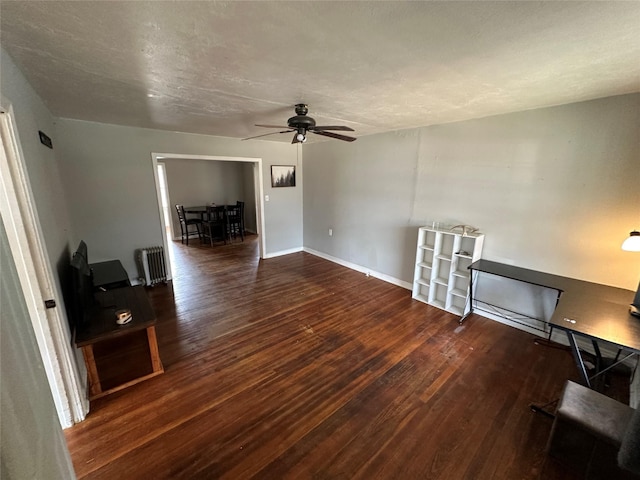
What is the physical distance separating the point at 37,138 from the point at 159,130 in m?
2.02

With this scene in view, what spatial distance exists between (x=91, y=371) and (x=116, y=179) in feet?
9.01

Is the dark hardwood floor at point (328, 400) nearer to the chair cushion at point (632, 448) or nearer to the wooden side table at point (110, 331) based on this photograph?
the wooden side table at point (110, 331)

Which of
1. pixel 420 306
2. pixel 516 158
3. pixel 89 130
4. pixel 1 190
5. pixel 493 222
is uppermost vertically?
pixel 89 130

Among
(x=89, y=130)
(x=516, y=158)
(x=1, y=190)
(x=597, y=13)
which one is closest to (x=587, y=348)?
(x=516, y=158)

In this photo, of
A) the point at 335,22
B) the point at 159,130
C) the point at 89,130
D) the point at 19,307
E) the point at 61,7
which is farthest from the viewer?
the point at 159,130

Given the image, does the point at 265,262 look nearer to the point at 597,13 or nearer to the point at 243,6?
the point at 243,6

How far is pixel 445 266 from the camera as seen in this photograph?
3533 mm

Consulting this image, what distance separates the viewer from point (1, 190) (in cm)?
137

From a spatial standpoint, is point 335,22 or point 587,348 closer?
point 335,22

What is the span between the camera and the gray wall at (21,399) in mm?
648

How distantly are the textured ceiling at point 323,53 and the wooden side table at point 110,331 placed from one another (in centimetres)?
183

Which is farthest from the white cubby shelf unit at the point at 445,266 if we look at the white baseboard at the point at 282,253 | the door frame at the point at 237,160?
the door frame at the point at 237,160

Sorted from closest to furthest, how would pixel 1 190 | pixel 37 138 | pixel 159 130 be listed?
pixel 1 190 < pixel 37 138 < pixel 159 130

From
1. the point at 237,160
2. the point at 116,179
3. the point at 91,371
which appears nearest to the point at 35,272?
the point at 91,371
